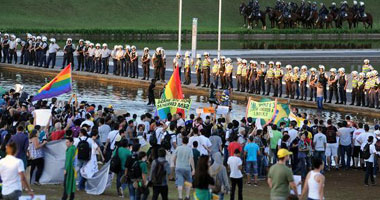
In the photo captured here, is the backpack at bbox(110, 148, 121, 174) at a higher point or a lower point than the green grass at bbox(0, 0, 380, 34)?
lower

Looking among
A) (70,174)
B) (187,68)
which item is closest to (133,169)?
(70,174)

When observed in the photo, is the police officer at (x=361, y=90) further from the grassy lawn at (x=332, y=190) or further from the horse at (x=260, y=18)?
the horse at (x=260, y=18)

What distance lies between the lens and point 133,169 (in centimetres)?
1711

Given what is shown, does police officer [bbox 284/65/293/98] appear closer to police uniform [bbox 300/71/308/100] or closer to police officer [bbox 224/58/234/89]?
police uniform [bbox 300/71/308/100]

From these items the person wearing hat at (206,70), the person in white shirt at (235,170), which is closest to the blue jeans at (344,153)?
the person in white shirt at (235,170)

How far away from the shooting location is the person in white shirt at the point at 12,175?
14.4m

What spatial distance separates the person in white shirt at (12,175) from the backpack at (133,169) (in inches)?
118

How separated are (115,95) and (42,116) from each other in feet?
55.2

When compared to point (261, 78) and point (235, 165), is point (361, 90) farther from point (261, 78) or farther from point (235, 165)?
point (235, 165)

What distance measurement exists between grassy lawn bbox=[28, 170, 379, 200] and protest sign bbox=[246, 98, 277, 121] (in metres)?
1.99

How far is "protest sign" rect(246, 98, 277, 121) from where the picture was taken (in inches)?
958

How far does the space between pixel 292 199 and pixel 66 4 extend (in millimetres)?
71744

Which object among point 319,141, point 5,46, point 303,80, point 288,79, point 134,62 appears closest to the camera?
point 319,141

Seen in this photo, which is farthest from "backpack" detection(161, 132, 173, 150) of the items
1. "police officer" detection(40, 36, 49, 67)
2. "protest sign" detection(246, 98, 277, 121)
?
"police officer" detection(40, 36, 49, 67)
